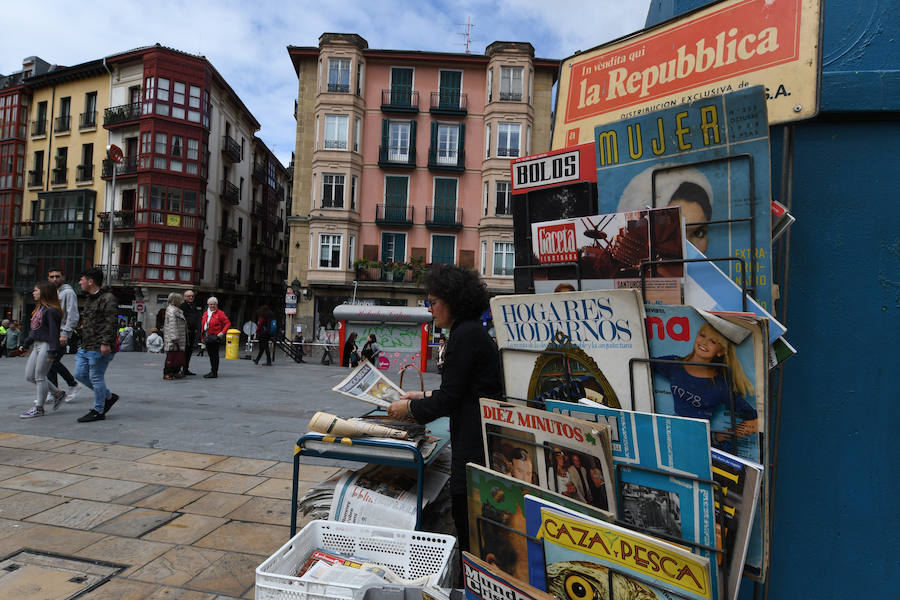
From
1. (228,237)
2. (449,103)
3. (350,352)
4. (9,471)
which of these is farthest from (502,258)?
(9,471)

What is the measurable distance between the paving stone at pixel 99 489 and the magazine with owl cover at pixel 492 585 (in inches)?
130

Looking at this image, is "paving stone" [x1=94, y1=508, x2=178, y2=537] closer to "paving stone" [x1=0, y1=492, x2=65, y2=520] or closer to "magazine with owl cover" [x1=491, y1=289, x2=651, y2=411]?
"paving stone" [x1=0, y1=492, x2=65, y2=520]

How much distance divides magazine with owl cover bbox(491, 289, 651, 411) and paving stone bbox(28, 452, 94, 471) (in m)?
4.56

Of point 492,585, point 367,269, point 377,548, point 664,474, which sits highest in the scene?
point 367,269

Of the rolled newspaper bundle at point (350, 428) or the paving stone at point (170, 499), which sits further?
the paving stone at point (170, 499)

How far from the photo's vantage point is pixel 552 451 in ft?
5.25

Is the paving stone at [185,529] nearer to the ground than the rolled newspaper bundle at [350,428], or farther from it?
nearer to the ground

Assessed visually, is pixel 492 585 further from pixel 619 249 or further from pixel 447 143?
pixel 447 143

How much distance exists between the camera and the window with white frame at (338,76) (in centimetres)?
2759

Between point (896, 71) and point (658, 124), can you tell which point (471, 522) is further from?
point (896, 71)

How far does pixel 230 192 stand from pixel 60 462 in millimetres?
35122

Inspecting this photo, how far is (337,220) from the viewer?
90.4ft

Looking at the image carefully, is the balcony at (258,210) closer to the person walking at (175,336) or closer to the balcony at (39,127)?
the balcony at (39,127)

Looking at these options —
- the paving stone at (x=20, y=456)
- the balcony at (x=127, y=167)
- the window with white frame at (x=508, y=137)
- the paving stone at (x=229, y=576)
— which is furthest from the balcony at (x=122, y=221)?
the paving stone at (x=229, y=576)
